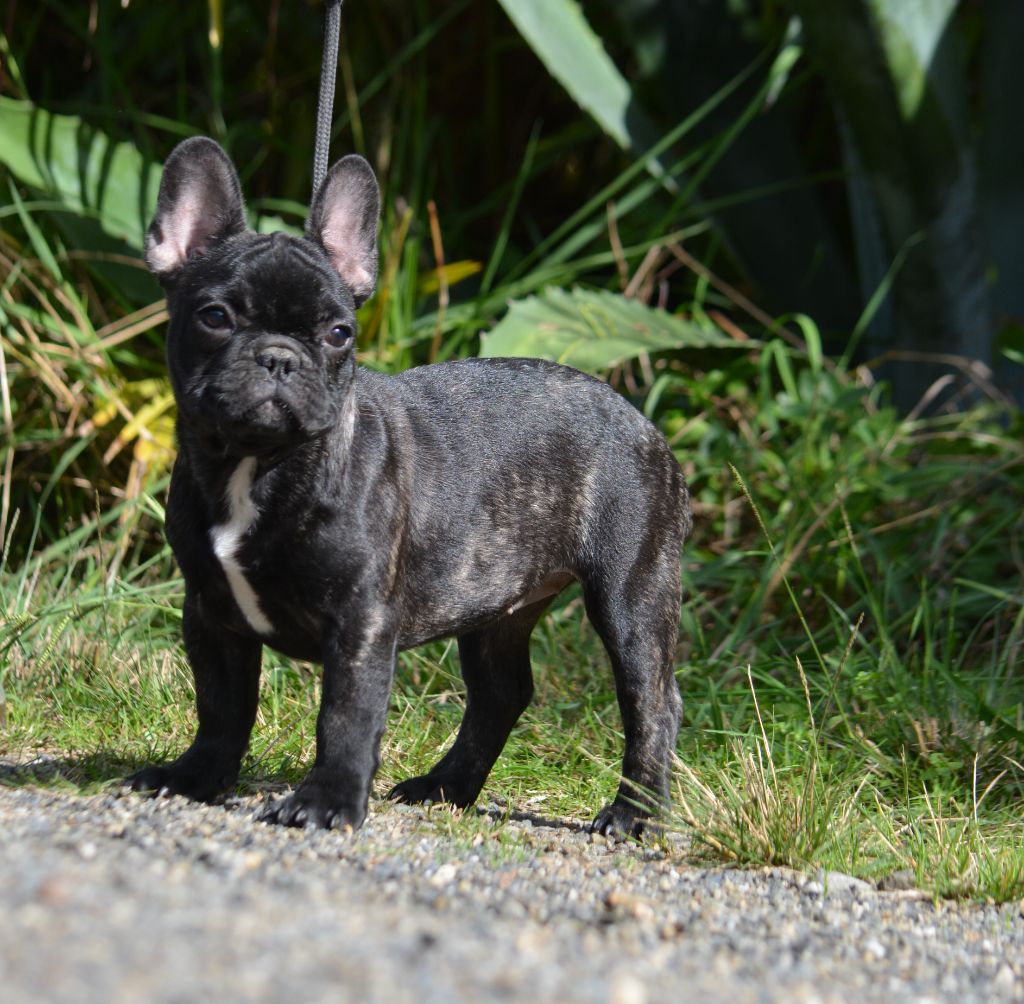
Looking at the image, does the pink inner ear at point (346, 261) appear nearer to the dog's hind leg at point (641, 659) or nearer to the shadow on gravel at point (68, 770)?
the dog's hind leg at point (641, 659)

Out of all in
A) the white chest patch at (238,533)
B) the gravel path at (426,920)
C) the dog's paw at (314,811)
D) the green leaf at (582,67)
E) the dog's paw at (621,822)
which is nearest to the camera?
the gravel path at (426,920)

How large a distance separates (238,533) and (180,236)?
72cm

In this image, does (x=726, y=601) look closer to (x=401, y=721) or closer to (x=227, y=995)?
(x=401, y=721)

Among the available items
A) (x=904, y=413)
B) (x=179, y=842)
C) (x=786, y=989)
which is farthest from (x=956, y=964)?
(x=904, y=413)

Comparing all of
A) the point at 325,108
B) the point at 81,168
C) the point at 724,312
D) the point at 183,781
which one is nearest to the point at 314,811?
the point at 183,781

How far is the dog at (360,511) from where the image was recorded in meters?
2.93

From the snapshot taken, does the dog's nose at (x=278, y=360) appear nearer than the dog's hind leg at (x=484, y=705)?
Yes

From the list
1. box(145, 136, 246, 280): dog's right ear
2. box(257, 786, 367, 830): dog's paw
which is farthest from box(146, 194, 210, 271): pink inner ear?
box(257, 786, 367, 830): dog's paw

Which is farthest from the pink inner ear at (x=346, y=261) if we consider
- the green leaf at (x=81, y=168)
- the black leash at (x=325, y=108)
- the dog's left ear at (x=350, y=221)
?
the green leaf at (x=81, y=168)

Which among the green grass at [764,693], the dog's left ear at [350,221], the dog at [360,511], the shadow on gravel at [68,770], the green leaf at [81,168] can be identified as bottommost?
the green grass at [764,693]

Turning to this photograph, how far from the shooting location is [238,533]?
2926 millimetres

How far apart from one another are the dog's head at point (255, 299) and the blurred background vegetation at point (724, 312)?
4.57 ft

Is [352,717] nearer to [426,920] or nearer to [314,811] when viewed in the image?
[314,811]

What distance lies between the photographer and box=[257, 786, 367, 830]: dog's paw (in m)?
2.78
